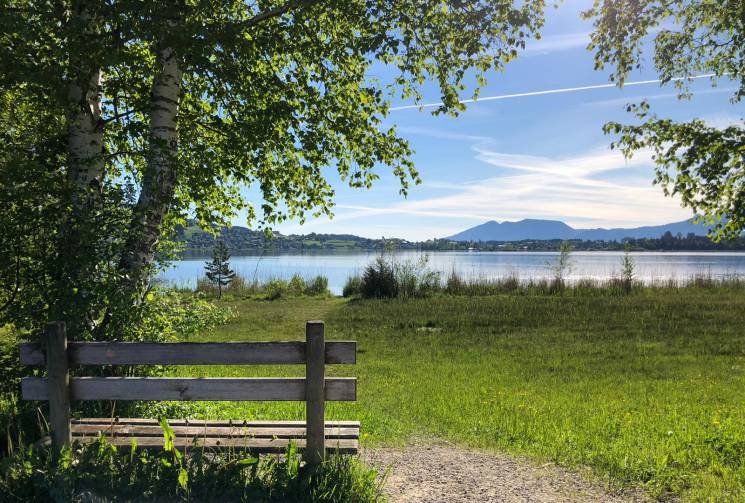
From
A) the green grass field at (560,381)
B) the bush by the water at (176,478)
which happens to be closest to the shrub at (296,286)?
the green grass field at (560,381)

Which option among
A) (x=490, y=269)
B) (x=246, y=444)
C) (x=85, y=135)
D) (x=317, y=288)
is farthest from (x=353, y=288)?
(x=490, y=269)

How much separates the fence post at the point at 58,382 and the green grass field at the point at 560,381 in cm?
233

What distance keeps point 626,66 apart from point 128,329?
8248mm

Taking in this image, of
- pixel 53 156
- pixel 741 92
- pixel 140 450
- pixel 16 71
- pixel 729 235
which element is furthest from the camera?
pixel 729 235

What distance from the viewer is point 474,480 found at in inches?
177

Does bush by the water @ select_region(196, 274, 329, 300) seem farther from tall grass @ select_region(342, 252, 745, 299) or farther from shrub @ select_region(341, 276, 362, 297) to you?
tall grass @ select_region(342, 252, 745, 299)

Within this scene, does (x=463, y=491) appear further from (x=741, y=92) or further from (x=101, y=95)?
(x=741, y=92)

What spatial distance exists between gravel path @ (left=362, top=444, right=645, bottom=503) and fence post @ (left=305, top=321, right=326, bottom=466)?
780 millimetres

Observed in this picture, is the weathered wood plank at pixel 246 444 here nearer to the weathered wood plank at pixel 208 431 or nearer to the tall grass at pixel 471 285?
the weathered wood plank at pixel 208 431

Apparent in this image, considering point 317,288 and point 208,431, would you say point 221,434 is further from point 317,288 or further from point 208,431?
point 317,288

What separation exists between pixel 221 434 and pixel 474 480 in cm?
228

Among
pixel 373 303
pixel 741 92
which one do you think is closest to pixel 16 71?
pixel 741 92

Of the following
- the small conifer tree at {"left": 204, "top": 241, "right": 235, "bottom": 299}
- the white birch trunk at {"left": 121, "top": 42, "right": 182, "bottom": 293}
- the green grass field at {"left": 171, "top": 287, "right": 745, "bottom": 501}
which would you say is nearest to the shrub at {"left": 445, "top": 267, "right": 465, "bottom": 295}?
the green grass field at {"left": 171, "top": 287, "right": 745, "bottom": 501}

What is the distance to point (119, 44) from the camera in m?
5.95
